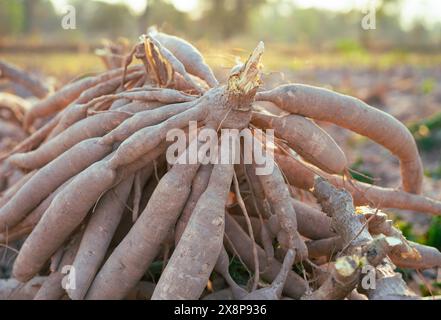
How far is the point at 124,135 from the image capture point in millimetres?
3246

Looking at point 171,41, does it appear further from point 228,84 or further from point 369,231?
point 369,231

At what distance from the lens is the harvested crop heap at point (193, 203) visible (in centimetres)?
285

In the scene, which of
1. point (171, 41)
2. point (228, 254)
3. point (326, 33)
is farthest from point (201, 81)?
point (326, 33)

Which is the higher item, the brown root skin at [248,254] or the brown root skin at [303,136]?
the brown root skin at [303,136]

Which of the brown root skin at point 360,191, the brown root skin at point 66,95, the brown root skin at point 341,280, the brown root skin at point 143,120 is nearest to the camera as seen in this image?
the brown root skin at point 341,280

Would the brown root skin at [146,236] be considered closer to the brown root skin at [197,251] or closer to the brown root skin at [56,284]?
the brown root skin at [197,251]

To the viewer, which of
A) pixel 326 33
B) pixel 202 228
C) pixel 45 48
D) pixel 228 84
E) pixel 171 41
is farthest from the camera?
pixel 326 33

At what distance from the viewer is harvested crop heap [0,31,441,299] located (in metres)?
2.85

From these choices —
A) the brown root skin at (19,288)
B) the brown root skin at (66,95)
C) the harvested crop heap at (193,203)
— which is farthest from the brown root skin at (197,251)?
the brown root skin at (66,95)

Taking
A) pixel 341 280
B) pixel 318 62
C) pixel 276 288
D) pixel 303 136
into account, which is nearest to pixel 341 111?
pixel 303 136

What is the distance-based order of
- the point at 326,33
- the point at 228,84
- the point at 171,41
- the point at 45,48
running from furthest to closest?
the point at 326,33 < the point at 45,48 < the point at 171,41 < the point at 228,84

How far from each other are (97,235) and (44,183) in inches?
19.4

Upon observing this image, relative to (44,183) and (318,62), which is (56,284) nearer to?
(44,183)

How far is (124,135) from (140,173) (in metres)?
0.22
